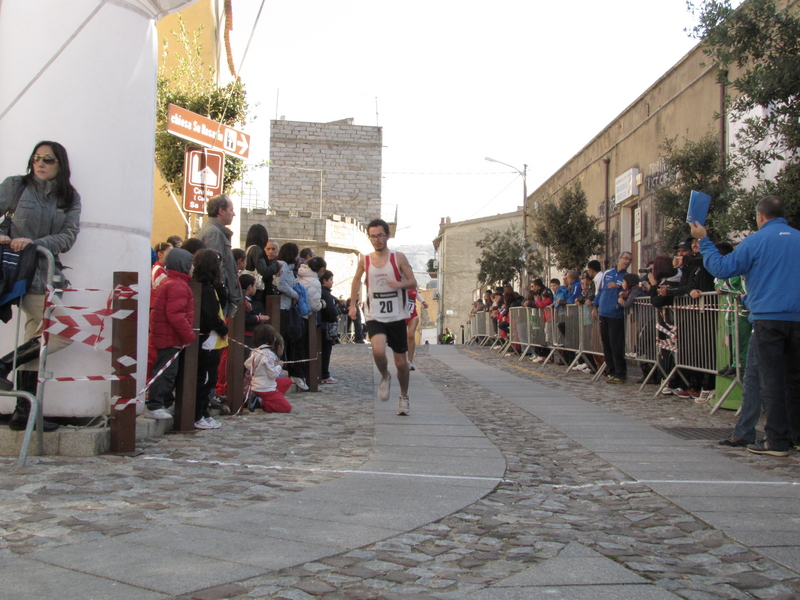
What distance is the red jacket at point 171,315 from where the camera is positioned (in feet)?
21.2

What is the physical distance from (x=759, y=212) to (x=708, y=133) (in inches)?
312

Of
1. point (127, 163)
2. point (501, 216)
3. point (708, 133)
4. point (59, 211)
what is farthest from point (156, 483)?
point (501, 216)

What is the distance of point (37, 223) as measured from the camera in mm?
5504

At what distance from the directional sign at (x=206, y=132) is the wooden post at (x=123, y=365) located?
5.68 metres

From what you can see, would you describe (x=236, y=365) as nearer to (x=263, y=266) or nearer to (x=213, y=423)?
(x=213, y=423)

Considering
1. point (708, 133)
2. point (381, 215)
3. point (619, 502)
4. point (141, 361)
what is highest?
point (381, 215)

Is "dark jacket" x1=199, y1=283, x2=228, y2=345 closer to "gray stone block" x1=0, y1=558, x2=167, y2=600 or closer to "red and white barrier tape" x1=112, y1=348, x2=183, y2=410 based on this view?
"red and white barrier tape" x1=112, y1=348, x2=183, y2=410

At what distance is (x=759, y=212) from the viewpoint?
6.32 metres

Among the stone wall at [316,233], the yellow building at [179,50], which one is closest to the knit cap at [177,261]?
the yellow building at [179,50]

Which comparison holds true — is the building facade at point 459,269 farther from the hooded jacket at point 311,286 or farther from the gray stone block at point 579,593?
the gray stone block at point 579,593

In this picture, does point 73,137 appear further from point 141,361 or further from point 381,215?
point 381,215

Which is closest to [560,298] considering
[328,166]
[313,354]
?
[313,354]

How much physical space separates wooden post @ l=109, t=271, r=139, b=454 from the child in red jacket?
770mm

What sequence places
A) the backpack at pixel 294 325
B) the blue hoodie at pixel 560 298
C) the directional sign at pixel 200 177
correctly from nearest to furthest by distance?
the backpack at pixel 294 325, the directional sign at pixel 200 177, the blue hoodie at pixel 560 298
